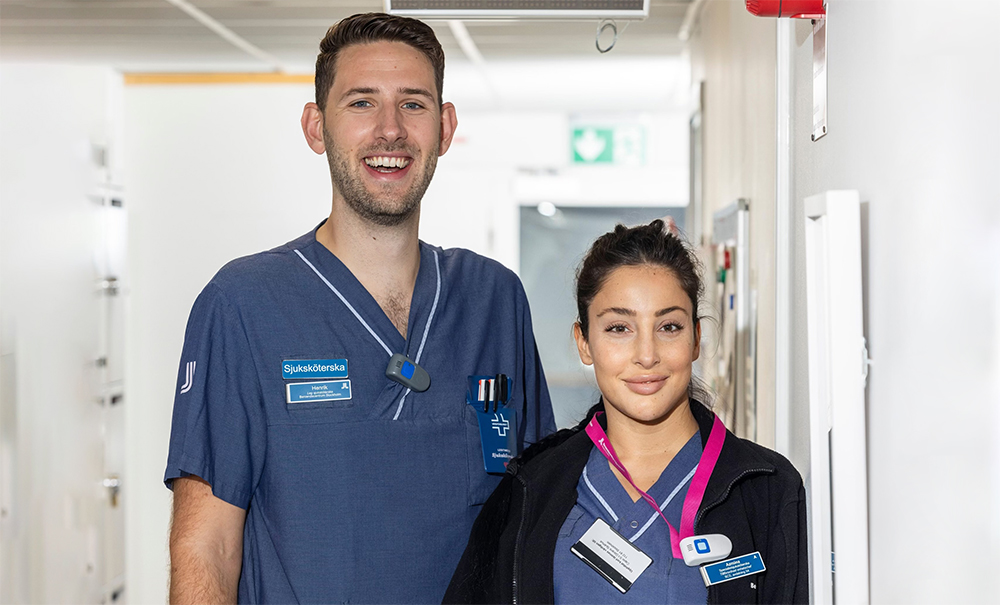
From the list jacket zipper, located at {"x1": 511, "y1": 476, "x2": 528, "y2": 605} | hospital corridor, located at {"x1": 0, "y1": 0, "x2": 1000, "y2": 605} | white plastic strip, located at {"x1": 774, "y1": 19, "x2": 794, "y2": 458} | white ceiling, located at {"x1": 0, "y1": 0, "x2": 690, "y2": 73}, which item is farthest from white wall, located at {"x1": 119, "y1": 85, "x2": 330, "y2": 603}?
jacket zipper, located at {"x1": 511, "y1": 476, "x2": 528, "y2": 605}

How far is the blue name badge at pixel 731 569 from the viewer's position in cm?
116

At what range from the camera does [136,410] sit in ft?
13.4

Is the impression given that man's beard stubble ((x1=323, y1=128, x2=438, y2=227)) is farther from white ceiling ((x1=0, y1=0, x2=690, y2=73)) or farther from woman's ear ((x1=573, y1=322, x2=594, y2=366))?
white ceiling ((x1=0, y1=0, x2=690, y2=73))

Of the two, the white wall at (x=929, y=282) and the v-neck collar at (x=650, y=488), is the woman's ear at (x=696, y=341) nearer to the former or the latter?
the v-neck collar at (x=650, y=488)

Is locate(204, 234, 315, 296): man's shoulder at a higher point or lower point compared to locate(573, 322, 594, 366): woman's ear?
higher

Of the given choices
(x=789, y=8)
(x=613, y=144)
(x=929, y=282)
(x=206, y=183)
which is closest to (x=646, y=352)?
(x=929, y=282)

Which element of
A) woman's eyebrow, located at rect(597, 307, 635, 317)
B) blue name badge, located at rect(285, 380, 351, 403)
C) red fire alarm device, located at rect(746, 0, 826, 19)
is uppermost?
red fire alarm device, located at rect(746, 0, 826, 19)

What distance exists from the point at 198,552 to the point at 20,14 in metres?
2.37

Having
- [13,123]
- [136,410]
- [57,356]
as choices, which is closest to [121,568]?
[136,410]

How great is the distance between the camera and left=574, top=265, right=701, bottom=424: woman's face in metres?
1.26

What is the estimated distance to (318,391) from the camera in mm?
1499

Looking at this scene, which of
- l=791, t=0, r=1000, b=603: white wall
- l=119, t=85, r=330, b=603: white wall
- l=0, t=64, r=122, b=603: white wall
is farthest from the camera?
l=119, t=85, r=330, b=603: white wall

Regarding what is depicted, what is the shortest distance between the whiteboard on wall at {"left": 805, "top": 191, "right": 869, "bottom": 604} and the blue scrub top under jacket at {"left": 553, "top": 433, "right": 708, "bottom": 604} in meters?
0.18

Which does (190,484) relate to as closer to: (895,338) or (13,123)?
(895,338)
